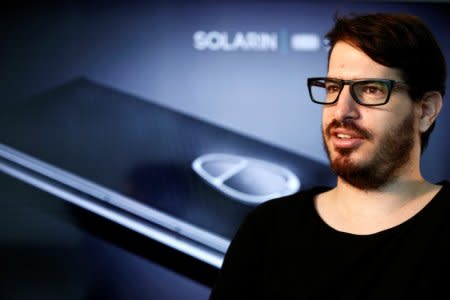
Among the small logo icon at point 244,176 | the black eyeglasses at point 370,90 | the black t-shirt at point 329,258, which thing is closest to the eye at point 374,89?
the black eyeglasses at point 370,90

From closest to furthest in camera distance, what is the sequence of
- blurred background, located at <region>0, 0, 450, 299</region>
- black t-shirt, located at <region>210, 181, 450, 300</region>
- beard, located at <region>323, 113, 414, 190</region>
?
black t-shirt, located at <region>210, 181, 450, 300</region>
beard, located at <region>323, 113, 414, 190</region>
blurred background, located at <region>0, 0, 450, 299</region>

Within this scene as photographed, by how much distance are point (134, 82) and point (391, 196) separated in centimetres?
137

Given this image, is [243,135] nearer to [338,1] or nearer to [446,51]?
[338,1]

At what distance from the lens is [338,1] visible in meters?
2.37

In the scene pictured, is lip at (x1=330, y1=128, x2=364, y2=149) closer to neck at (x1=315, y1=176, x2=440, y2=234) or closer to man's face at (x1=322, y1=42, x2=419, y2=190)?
man's face at (x1=322, y1=42, x2=419, y2=190)

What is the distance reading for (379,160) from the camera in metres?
1.13

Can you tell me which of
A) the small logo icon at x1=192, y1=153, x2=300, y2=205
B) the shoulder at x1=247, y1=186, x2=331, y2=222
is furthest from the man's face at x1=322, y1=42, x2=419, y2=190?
the small logo icon at x1=192, y1=153, x2=300, y2=205

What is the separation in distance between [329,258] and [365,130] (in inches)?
10.8

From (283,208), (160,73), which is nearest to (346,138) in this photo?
(283,208)

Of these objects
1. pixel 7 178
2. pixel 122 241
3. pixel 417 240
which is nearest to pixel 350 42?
pixel 417 240

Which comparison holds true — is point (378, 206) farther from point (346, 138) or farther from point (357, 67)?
point (357, 67)

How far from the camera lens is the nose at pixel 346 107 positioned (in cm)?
110

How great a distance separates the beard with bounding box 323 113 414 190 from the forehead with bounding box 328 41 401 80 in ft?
0.34

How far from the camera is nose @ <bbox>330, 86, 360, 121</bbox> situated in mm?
1097
